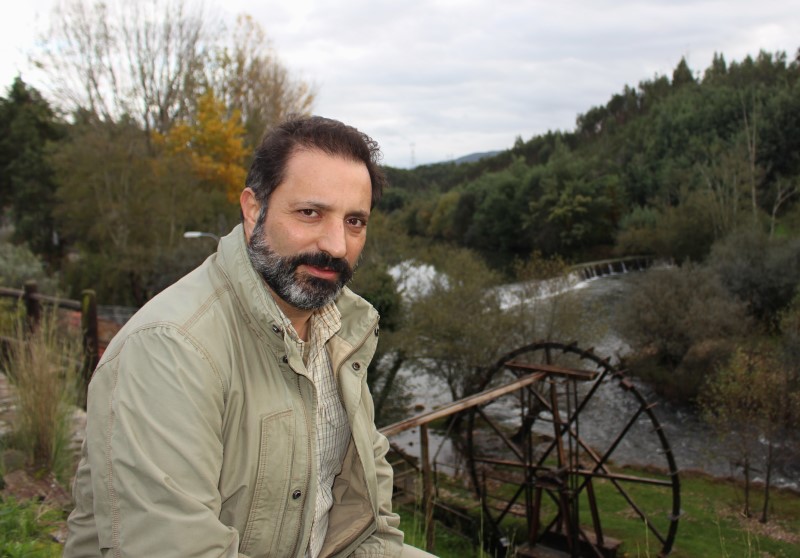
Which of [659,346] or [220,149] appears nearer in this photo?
[659,346]

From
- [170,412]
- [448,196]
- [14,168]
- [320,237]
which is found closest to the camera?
[170,412]

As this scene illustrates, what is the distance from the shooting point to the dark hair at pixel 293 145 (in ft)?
5.65

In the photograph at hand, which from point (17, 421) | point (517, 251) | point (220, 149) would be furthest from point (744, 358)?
point (517, 251)

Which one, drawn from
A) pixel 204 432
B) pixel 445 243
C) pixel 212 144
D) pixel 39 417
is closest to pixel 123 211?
pixel 212 144

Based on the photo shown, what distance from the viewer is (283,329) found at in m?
1.63

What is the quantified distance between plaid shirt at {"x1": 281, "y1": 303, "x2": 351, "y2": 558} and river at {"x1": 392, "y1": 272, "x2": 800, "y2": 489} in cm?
1294

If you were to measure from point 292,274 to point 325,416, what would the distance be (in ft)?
1.48

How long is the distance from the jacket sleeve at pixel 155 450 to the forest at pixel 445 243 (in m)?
8.53

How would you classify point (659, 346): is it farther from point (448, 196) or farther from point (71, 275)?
point (448, 196)

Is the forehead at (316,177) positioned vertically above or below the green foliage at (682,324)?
above

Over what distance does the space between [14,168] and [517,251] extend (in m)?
34.5

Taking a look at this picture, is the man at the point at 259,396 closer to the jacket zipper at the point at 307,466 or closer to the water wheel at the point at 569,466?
the jacket zipper at the point at 307,466

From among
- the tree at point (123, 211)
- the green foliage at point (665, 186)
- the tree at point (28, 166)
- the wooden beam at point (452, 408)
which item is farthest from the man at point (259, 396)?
the green foliage at point (665, 186)

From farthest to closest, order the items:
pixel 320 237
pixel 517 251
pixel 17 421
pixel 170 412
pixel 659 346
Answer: pixel 517 251 → pixel 659 346 → pixel 17 421 → pixel 320 237 → pixel 170 412
